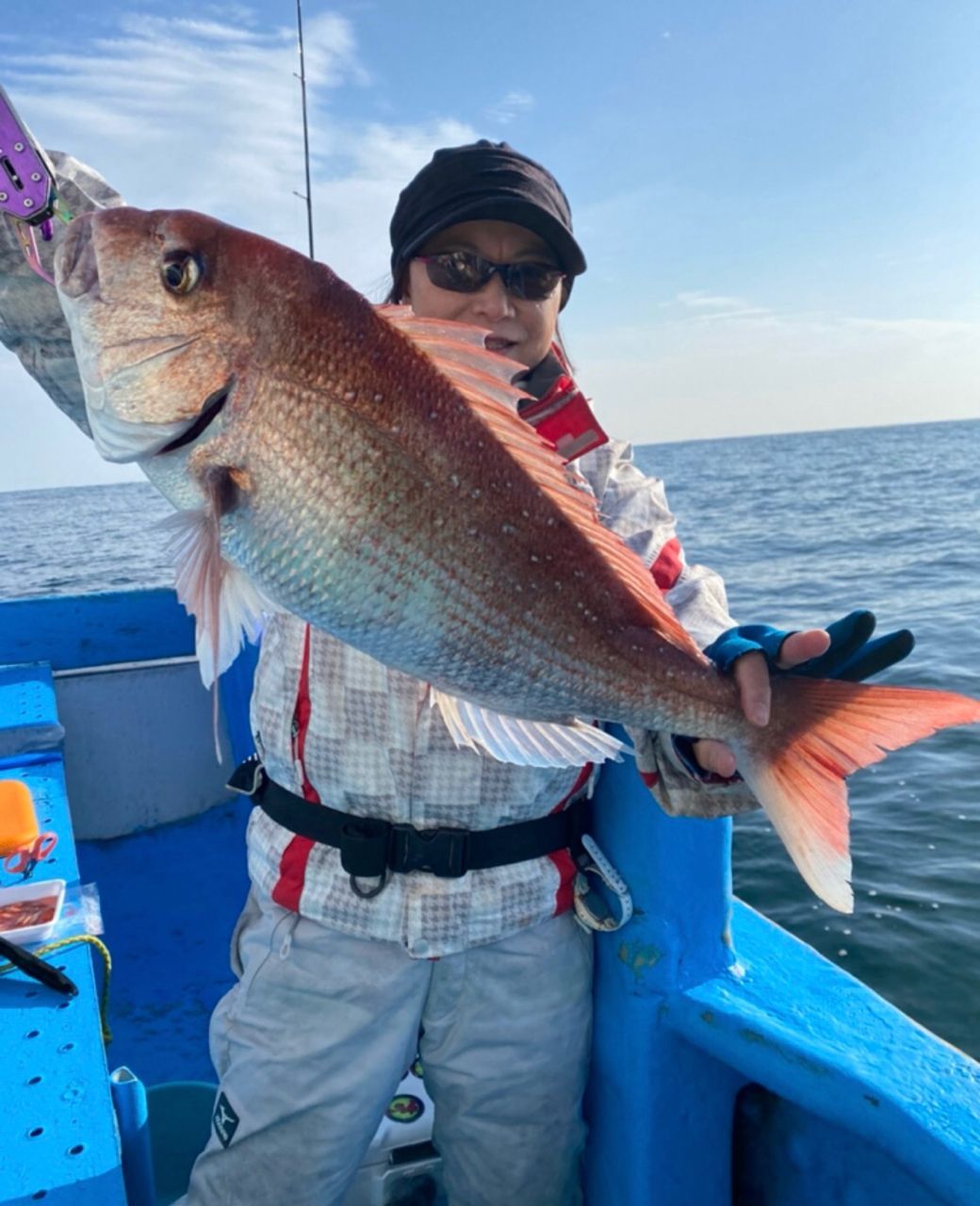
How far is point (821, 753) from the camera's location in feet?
6.07

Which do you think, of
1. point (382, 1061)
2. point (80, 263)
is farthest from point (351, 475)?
point (382, 1061)

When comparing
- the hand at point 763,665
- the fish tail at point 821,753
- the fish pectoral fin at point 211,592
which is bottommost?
the fish tail at point 821,753

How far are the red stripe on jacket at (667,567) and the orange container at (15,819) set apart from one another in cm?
168

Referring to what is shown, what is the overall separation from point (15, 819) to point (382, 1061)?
43.4 inches

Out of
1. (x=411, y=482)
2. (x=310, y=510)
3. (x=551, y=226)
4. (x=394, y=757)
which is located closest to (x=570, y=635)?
(x=411, y=482)

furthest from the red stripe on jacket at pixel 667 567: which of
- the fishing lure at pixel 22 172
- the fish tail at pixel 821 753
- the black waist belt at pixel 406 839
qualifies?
the fishing lure at pixel 22 172

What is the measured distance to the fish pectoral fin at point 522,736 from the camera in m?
1.86

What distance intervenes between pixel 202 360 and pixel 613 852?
5.62 ft

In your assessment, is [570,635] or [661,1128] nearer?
[570,635]

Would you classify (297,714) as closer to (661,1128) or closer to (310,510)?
(310,510)

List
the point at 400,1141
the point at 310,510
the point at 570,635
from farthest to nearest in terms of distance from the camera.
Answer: the point at 400,1141
the point at 570,635
the point at 310,510

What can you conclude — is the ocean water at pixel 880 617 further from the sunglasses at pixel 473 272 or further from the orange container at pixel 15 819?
the sunglasses at pixel 473 272

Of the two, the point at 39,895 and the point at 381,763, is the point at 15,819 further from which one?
the point at 381,763

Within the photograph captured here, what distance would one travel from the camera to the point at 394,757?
236 cm
